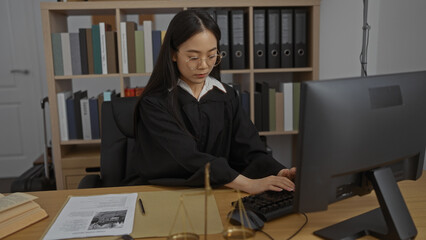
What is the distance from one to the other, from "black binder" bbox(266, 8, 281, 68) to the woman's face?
1.30 metres

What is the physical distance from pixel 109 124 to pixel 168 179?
50 cm

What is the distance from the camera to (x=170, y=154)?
56.0 inches

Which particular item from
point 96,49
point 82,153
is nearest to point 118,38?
point 96,49

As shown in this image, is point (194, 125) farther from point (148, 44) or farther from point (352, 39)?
point (352, 39)

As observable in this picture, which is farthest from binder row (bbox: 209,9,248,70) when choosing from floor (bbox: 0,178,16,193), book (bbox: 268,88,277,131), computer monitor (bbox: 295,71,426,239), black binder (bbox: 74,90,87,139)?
floor (bbox: 0,178,16,193)

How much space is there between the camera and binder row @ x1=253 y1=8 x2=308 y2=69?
268 centimetres

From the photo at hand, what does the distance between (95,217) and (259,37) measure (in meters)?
1.88

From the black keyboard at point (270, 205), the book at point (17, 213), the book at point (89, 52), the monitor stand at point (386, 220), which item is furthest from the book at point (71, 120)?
the monitor stand at point (386, 220)

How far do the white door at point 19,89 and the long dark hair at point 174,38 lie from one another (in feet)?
8.39

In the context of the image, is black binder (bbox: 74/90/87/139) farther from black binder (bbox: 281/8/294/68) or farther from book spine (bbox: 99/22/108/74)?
black binder (bbox: 281/8/294/68)

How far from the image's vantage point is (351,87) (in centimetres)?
89

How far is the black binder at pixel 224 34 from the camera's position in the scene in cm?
265

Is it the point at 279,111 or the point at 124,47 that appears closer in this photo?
the point at 124,47

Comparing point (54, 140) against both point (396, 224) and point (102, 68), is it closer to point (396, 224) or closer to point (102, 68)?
point (102, 68)
